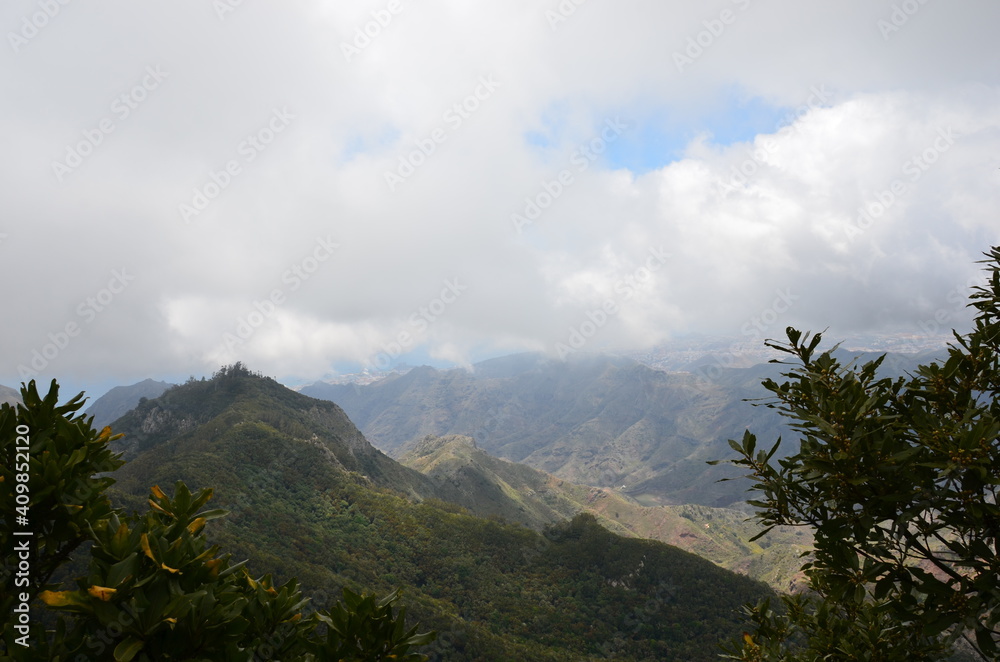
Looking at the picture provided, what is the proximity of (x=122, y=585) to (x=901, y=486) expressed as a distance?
6548 mm

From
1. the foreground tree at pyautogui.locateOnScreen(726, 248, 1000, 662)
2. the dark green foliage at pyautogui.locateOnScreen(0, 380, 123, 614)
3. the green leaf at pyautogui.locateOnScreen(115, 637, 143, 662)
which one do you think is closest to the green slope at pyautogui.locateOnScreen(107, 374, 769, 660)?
the dark green foliage at pyautogui.locateOnScreen(0, 380, 123, 614)

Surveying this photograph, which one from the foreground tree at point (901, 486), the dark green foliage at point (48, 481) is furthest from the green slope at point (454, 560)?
the foreground tree at point (901, 486)

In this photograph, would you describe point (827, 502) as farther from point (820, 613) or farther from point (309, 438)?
point (309, 438)

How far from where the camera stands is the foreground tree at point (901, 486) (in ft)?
13.8

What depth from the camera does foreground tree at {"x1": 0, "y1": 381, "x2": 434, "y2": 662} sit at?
3436mm

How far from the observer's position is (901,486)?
455cm

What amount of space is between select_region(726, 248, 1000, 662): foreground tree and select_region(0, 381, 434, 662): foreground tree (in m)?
4.04

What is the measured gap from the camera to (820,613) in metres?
6.70

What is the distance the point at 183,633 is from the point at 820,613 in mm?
7646

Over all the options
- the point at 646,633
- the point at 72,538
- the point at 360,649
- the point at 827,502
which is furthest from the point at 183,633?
the point at 646,633

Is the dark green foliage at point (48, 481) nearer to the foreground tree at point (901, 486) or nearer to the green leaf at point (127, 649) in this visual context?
the green leaf at point (127, 649)

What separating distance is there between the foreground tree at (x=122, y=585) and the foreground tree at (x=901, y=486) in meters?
4.04

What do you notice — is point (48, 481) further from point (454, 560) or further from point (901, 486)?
point (454, 560)

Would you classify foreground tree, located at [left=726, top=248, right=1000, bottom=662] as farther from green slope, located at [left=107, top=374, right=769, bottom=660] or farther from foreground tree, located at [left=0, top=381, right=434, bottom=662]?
green slope, located at [left=107, top=374, right=769, bottom=660]
